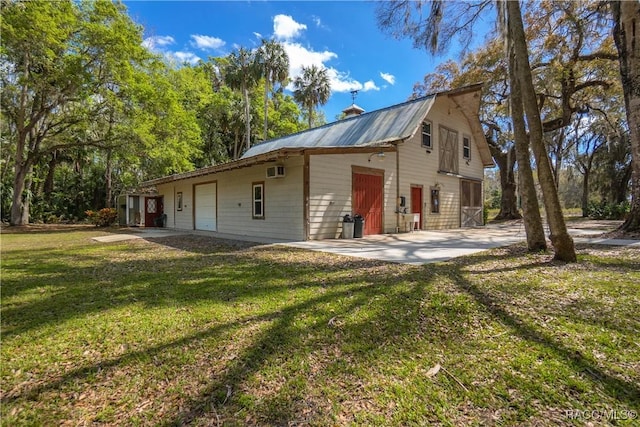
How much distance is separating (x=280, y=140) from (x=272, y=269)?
14.1 m

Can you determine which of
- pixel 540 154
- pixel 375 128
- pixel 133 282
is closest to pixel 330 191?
pixel 375 128

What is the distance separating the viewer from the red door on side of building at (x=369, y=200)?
421 inches

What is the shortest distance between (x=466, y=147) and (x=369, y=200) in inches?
321

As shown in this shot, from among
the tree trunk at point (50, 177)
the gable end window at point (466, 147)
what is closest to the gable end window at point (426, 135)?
the gable end window at point (466, 147)

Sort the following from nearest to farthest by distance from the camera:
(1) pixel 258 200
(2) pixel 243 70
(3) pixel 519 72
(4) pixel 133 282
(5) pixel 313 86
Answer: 1. (4) pixel 133 282
2. (3) pixel 519 72
3. (1) pixel 258 200
4. (2) pixel 243 70
5. (5) pixel 313 86

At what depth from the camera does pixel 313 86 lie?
28750 millimetres

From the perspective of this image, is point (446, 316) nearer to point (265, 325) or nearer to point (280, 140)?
point (265, 325)

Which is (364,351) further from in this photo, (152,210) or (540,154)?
(152,210)

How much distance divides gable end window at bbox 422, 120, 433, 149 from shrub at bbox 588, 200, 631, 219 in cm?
1471

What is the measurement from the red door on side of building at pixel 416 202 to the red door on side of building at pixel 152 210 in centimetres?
1422

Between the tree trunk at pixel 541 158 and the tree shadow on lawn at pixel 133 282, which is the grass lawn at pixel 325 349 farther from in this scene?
the tree trunk at pixel 541 158

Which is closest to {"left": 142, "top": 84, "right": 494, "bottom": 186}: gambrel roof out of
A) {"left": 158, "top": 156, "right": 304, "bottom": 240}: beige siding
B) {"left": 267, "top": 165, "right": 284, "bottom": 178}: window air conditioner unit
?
{"left": 267, "top": 165, "right": 284, "bottom": 178}: window air conditioner unit

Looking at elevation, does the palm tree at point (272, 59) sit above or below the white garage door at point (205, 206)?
above

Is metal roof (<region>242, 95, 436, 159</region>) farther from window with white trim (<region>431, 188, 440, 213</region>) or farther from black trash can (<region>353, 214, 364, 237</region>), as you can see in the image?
window with white trim (<region>431, 188, 440, 213</region>)
